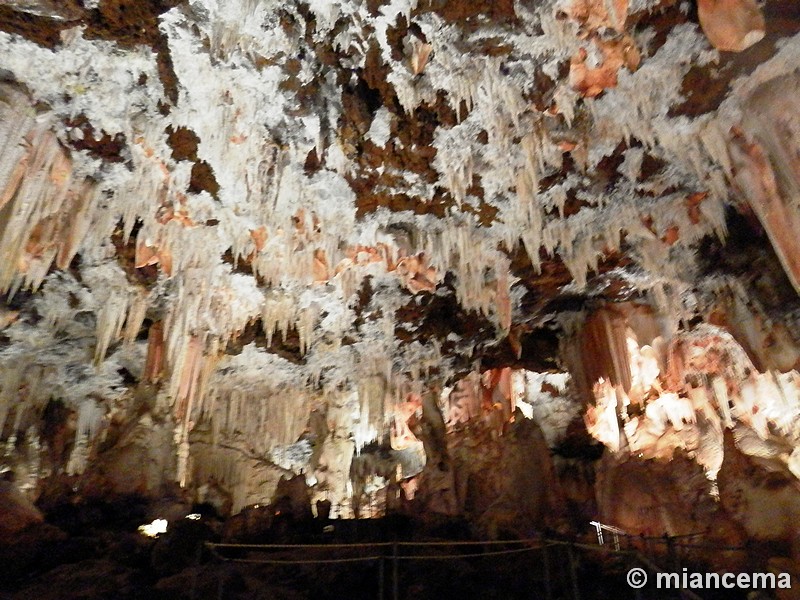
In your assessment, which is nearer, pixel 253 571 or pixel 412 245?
pixel 253 571

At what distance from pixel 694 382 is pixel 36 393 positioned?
12.7 meters

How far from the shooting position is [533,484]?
10766 millimetres

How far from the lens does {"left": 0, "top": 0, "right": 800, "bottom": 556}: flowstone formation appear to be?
5.14 m

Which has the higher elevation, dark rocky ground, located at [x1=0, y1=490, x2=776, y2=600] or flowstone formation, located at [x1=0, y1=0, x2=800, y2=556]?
flowstone formation, located at [x1=0, y1=0, x2=800, y2=556]

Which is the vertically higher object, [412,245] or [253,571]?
[412,245]

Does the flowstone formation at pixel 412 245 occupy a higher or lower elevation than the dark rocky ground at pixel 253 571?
higher

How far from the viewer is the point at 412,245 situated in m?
7.95

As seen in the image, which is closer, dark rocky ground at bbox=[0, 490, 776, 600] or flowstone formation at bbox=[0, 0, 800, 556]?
flowstone formation at bbox=[0, 0, 800, 556]

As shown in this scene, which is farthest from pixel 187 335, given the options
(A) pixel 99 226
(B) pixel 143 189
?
(B) pixel 143 189

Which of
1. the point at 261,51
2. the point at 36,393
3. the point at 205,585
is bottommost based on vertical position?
the point at 205,585

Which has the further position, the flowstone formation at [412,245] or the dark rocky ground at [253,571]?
the dark rocky ground at [253,571]

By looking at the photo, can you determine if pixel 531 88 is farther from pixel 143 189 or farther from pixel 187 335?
pixel 187 335

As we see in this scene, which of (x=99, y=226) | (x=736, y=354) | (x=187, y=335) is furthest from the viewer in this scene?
(x=736, y=354)

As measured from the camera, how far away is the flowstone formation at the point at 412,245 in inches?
202
